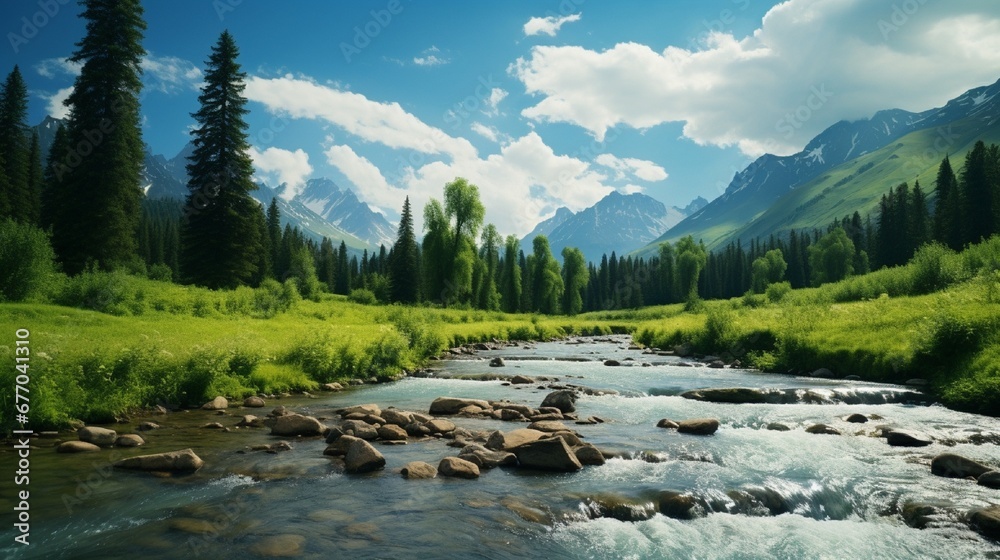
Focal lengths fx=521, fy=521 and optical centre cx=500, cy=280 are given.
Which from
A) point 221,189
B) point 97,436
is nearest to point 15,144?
point 221,189

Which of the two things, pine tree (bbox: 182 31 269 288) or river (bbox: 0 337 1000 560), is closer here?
river (bbox: 0 337 1000 560)

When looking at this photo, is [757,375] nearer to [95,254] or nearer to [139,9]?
[95,254]

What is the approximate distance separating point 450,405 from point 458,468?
6744 millimetres

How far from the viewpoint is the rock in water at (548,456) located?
10828mm

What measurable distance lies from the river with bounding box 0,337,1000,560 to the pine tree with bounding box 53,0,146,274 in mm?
27061

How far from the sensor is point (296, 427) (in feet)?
43.7

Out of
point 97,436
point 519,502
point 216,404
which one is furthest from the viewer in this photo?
point 216,404

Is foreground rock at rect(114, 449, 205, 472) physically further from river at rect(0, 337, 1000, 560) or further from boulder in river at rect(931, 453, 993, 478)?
boulder in river at rect(931, 453, 993, 478)

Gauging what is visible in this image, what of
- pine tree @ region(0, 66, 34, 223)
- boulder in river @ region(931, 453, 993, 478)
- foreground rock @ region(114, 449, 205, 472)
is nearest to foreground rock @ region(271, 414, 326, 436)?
foreground rock @ region(114, 449, 205, 472)

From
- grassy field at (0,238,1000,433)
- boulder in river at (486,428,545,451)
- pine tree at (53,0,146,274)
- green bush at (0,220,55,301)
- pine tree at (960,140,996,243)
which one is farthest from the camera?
pine tree at (960,140,996,243)

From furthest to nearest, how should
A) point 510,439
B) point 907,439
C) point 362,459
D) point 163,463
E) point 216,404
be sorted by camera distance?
point 216,404
point 907,439
point 510,439
point 362,459
point 163,463

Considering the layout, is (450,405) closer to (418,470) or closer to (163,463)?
(418,470)

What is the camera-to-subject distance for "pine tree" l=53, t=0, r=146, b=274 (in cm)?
3391

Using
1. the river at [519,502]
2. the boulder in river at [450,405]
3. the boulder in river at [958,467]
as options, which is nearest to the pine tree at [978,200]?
the river at [519,502]
